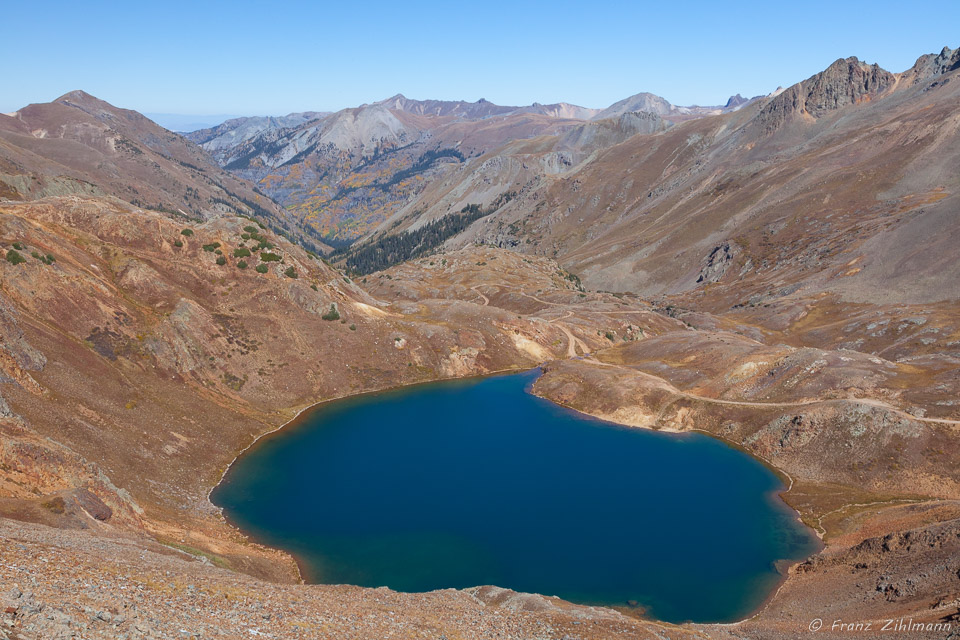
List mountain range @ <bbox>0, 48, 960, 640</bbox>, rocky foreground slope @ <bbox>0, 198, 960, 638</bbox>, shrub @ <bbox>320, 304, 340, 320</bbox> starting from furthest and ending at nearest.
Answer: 1. shrub @ <bbox>320, 304, 340, 320</bbox>
2. mountain range @ <bbox>0, 48, 960, 640</bbox>
3. rocky foreground slope @ <bbox>0, 198, 960, 638</bbox>

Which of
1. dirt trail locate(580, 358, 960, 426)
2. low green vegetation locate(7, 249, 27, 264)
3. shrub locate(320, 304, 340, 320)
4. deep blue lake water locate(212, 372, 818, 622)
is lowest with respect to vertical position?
deep blue lake water locate(212, 372, 818, 622)

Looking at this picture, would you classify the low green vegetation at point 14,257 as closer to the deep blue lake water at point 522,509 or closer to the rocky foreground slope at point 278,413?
the rocky foreground slope at point 278,413

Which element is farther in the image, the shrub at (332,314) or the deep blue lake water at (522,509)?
the shrub at (332,314)

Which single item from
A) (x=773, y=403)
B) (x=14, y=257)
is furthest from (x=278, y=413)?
(x=773, y=403)

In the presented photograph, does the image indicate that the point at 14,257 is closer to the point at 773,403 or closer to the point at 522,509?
the point at 522,509

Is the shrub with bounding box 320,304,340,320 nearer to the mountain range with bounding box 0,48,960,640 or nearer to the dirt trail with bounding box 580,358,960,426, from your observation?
the mountain range with bounding box 0,48,960,640

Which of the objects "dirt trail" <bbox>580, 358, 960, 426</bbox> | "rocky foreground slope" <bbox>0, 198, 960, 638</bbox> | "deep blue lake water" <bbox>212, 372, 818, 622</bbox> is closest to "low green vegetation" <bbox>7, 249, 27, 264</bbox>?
"rocky foreground slope" <bbox>0, 198, 960, 638</bbox>

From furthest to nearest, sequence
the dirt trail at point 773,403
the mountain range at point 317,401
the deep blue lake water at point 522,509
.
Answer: the dirt trail at point 773,403 → the deep blue lake water at point 522,509 → the mountain range at point 317,401

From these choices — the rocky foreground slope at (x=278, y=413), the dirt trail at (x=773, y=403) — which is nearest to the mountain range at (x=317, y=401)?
the rocky foreground slope at (x=278, y=413)
